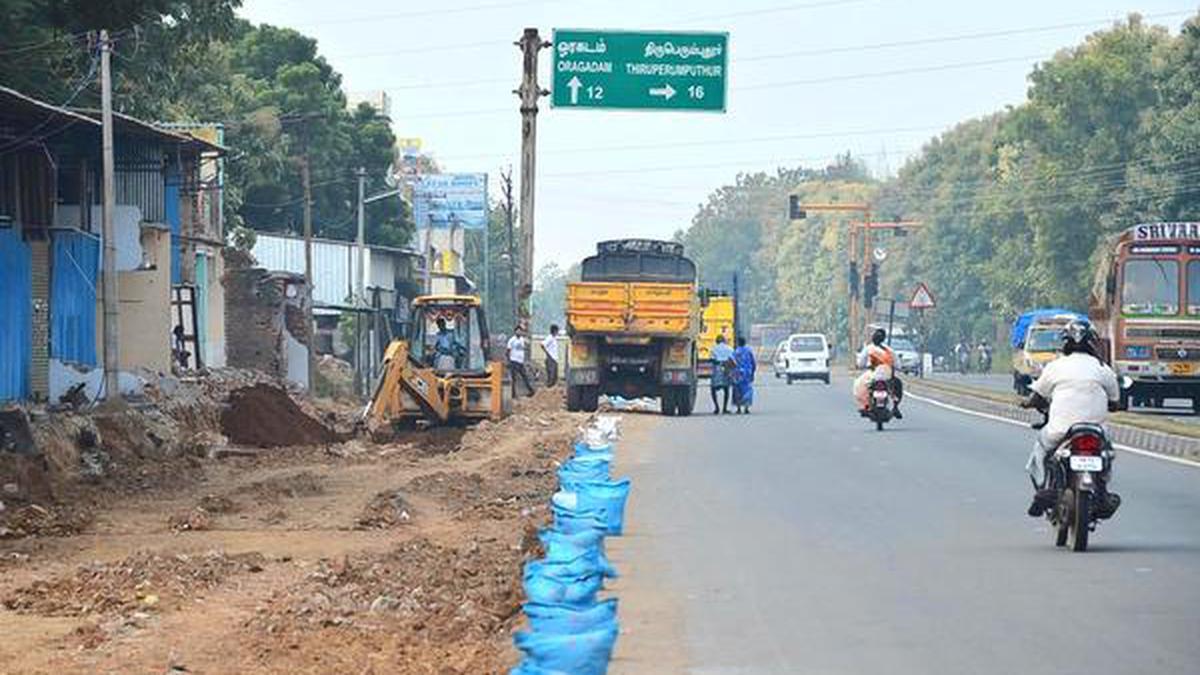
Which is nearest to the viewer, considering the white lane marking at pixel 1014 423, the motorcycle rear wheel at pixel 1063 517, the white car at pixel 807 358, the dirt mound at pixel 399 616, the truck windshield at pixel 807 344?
the dirt mound at pixel 399 616

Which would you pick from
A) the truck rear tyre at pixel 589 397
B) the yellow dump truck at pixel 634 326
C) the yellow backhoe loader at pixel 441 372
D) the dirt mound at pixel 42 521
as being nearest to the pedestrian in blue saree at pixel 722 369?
the yellow dump truck at pixel 634 326

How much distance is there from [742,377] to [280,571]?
26.5 m

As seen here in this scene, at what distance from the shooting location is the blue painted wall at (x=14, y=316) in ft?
91.8

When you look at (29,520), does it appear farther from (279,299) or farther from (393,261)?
(393,261)

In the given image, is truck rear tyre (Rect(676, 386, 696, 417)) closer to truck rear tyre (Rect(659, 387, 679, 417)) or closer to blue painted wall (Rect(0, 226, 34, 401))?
truck rear tyre (Rect(659, 387, 679, 417))

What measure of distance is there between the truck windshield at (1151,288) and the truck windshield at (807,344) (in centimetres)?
2710

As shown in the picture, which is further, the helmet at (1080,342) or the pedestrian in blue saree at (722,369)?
the pedestrian in blue saree at (722,369)

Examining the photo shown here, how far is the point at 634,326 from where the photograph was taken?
37.7m

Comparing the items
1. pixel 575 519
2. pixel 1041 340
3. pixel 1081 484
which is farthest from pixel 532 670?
pixel 1041 340

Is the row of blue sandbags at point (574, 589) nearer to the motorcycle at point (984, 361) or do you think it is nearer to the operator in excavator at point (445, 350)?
the operator in excavator at point (445, 350)

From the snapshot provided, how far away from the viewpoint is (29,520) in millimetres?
17984

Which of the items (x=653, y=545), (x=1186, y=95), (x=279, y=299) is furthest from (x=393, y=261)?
(x=653, y=545)

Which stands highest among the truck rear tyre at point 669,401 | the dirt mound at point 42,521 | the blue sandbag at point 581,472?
the blue sandbag at point 581,472

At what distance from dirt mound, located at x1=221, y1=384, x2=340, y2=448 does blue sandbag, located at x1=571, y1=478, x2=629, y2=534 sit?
49.8 feet
